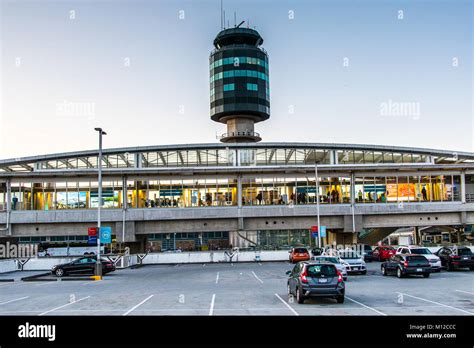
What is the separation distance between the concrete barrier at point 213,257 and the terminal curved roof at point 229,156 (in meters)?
10.9

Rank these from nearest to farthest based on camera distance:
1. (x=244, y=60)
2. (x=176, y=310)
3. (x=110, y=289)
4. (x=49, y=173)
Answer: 1. (x=176, y=310)
2. (x=110, y=289)
3. (x=49, y=173)
4. (x=244, y=60)

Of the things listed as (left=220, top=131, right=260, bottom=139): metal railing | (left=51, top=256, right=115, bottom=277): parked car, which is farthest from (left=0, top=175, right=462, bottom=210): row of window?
(left=220, top=131, right=260, bottom=139): metal railing

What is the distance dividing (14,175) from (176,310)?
43609 mm

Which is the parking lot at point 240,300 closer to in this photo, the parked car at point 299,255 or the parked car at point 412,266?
the parked car at point 412,266

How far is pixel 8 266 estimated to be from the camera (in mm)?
43000

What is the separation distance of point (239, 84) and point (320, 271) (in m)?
76.3

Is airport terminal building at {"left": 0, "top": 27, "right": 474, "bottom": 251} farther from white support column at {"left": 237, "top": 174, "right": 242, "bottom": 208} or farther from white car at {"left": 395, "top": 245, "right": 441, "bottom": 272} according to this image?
white car at {"left": 395, "top": 245, "right": 441, "bottom": 272}

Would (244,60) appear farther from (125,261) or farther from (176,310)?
(176,310)

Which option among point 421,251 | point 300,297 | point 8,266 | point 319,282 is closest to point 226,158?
point 8,266

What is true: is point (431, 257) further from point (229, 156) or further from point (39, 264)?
point (39, 264)

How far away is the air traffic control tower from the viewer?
91562 mm

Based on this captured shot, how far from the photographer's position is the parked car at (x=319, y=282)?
1767 centimetres
